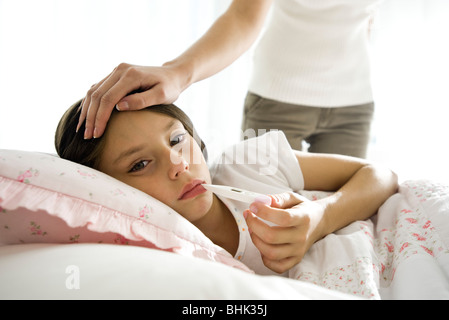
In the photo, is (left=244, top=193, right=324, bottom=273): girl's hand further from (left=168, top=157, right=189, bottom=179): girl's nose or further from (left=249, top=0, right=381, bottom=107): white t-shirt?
(left=249, top=0, right=381, bottom=107): white t-shirt

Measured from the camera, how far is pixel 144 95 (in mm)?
858

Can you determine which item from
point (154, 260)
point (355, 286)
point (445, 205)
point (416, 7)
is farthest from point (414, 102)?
point (154, 260)

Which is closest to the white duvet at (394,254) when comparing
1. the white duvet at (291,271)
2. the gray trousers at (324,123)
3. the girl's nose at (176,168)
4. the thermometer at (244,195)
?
the white duvet at (291,271)

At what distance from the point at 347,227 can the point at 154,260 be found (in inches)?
21.9

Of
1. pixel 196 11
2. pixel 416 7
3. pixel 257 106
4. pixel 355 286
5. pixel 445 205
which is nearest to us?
pixel 355 286

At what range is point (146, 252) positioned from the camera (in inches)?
22.3

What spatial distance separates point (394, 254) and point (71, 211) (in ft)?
2.00

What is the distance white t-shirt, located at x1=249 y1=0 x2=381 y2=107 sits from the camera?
1.39m

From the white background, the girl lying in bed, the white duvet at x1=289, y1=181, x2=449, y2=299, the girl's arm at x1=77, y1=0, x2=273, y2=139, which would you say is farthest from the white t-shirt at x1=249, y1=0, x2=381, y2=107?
the white background

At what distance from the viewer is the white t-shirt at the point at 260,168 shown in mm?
1047

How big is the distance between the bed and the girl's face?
0.12 metres

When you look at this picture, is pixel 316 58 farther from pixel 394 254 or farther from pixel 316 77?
pixel 394 254

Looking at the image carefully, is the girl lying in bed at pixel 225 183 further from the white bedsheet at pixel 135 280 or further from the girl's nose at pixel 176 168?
the white bedsheet at pixel 135 280
